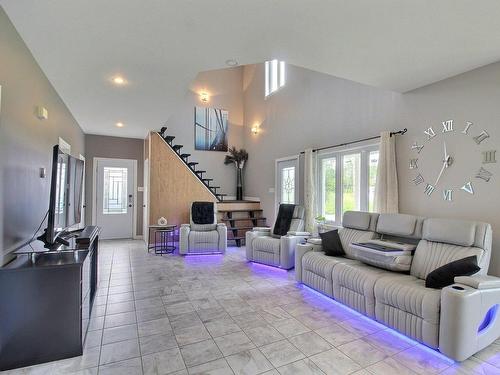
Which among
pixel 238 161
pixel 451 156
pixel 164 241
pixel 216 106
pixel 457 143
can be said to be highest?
pixel 216 106

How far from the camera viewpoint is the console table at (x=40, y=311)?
1.94 meters

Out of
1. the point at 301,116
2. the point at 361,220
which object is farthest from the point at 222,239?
the point at 301,116

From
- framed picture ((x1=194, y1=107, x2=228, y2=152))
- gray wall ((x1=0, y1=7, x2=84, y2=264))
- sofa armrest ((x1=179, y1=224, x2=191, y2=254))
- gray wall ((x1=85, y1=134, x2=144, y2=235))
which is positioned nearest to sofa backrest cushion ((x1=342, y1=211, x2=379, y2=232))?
sofa armrest ((x1=179, y1=224, x2=191, y2=254))

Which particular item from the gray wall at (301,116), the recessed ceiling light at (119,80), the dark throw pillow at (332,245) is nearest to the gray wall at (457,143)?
the gray wall at (301,116)

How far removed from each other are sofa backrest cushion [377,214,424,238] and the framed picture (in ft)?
18.3

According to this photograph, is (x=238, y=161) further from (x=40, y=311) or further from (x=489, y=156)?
(x=40, y=311)

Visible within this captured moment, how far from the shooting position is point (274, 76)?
6.67m

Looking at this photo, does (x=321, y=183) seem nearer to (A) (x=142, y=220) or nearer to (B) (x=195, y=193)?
(B) (x=195, y=193)

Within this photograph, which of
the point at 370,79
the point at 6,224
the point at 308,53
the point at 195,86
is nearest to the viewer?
the point at 6,224

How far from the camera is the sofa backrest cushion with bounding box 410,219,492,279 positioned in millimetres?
2420

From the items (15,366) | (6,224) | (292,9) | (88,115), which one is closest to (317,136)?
(292,9)

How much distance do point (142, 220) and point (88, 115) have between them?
3058 mm

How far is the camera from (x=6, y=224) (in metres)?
2.14

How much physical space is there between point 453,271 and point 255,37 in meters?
2.58
